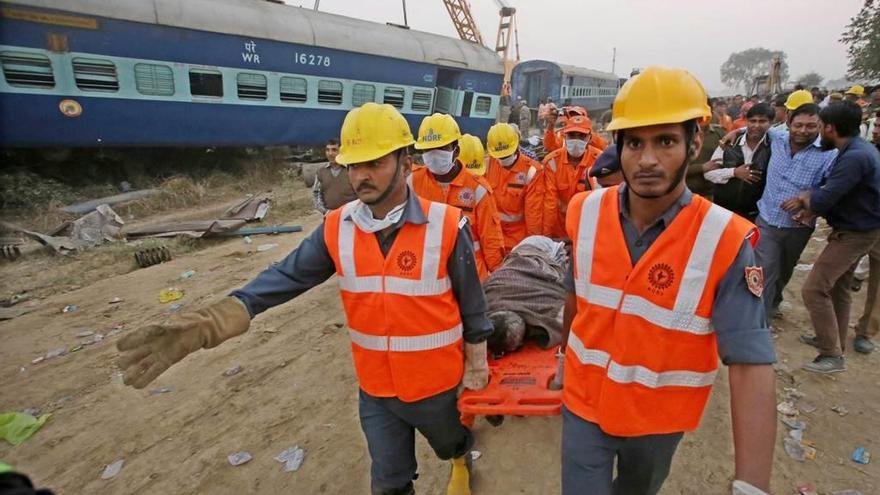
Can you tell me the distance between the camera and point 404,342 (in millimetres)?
1942

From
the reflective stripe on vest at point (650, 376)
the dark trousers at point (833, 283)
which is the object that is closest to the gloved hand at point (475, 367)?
the reflective stripe on vest at point (650, 376)

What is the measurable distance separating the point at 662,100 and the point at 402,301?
116cm

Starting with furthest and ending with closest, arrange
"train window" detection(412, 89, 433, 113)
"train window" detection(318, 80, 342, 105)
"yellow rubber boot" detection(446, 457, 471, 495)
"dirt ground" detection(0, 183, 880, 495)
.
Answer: "train window" detection(412, 89, 433, 113), "train window" detection(318, 80, 342, 105), "dirt ground" detection(0, 183, 880, 495), "yellow rubber boot" detection(446, 457, 471, 495)

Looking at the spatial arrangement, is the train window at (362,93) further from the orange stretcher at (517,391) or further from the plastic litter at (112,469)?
the orange stretcher at (517,391)

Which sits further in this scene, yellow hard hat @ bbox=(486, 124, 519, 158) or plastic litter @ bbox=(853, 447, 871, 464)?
yellow hard hat @ bbox=(486, 124, 519, 158)

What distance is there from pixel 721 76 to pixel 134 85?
124 meters

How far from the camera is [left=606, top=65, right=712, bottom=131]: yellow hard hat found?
138 centimetres

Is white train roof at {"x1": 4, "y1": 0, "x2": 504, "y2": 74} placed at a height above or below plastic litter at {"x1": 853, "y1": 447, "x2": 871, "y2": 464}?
above

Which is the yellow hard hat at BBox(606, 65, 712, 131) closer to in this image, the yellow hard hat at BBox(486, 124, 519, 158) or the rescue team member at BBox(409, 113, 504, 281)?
the rescue team member at BBox(409, 113, 504, 281)

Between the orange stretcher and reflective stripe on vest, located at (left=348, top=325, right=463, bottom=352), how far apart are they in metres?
0.35

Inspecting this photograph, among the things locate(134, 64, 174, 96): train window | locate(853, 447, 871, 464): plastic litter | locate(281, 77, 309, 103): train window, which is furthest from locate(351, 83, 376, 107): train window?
locate(853, 447, 871, 464): plastic litter

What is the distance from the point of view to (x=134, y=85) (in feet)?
30.9

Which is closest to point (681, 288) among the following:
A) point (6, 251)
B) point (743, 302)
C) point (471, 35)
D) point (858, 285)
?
point (743, 302)

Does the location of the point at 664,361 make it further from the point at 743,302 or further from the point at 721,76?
the point at 721,76
